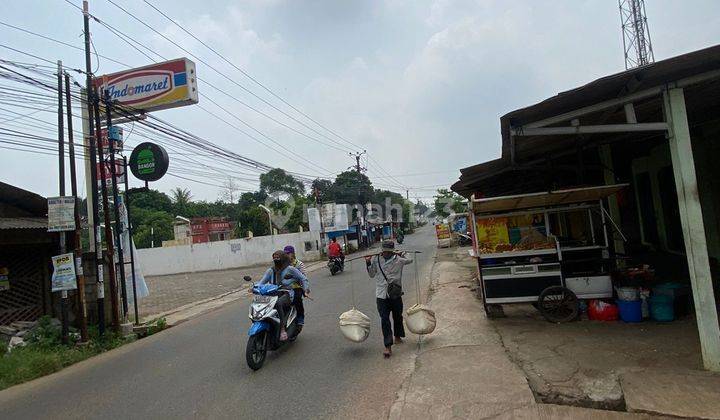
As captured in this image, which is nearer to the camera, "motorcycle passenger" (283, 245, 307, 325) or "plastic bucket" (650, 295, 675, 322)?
"plastic bucket" (650, 295, 675, 322)

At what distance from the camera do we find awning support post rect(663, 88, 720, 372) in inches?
171

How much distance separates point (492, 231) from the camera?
8547 mm

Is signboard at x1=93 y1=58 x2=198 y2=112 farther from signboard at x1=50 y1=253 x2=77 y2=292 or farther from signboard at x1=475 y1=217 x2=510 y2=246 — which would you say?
signboard at x1=475 y1=217 x2=510 y2=246

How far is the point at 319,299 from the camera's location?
39.0ft

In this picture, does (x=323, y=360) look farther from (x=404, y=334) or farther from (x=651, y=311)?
(x=651, y=311)

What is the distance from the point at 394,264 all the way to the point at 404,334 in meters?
1.15

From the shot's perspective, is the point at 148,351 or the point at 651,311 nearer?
the point at 651,311

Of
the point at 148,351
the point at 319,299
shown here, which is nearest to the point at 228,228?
the point at 319,299

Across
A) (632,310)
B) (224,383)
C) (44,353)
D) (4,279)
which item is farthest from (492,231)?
(4,279)

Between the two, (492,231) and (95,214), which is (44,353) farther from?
(492,231)

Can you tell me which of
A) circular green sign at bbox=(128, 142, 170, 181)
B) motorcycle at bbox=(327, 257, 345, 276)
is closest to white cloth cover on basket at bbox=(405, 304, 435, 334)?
circular green sign at bbox=(128, 142, 170, 181)

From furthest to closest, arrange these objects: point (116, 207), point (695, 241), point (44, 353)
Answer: point (116, 207), point (44, 353), point (695, 241)

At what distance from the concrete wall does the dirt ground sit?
27.3 metres

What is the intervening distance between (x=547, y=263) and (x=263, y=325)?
13.9 feet
